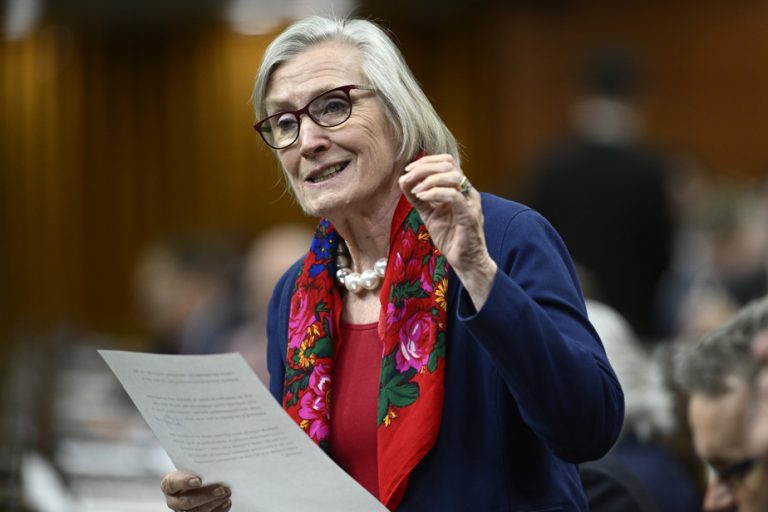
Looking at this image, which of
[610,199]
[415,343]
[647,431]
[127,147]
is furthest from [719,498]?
[127,147]

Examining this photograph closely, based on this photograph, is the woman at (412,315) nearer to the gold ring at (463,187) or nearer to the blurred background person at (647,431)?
the gold ring at (463,187)

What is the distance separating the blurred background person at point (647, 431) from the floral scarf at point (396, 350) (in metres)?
0.78

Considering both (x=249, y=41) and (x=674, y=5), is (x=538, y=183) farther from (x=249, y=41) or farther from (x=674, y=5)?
(x=249, y=41)

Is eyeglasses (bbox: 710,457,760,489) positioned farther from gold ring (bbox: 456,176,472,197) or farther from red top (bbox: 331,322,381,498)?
gold ring (bbox: 456,176,472,197)

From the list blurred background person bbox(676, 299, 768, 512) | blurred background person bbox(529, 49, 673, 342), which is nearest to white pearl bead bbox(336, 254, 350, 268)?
blurred background person bbox(676, 299, 768, 512)

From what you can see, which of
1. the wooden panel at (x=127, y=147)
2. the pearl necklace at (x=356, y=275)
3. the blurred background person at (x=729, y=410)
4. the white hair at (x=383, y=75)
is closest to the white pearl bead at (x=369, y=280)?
the pearl necklace at (x=356, y=275)

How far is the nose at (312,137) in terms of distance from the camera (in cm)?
229

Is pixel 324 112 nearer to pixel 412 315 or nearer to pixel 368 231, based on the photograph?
pixel 368 231

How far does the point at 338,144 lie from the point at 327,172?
0.06 m

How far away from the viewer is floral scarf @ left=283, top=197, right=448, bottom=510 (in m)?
2.14

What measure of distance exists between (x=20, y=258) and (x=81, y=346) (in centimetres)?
435

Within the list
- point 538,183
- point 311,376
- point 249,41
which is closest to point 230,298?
point 538,183

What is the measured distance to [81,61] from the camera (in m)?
14.8

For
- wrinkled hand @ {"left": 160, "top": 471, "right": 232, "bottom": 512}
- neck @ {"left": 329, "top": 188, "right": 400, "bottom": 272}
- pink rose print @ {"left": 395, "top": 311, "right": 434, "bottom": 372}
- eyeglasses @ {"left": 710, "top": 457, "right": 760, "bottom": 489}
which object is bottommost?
eyeglasses @ {"left": 710, "top": 457, "right": 760, "bottom": 489}
